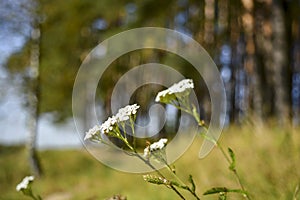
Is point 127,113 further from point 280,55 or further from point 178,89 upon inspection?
point 280,55

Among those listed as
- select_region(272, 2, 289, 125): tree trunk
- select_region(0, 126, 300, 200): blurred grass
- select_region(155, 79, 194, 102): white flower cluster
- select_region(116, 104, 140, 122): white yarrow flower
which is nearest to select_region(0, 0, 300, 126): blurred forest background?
select_region(272, 2, 289, 125): tree trunk

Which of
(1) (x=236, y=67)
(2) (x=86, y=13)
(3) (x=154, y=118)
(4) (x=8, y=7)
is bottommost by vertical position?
(3) (x=154, y=118)

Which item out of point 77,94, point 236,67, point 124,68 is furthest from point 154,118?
point 236,67

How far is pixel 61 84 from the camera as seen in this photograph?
9250mm

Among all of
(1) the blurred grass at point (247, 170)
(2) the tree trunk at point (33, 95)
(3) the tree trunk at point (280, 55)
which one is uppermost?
(2) the tree trunk at point (33, 95)

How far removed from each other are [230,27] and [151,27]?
3.69 m

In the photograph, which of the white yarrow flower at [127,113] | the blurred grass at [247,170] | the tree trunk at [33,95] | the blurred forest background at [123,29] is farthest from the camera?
the tree trunk at [33,95]

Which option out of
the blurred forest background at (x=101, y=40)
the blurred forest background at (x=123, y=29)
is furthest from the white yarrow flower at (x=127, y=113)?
the blurred forest background at (x=123, y=29)

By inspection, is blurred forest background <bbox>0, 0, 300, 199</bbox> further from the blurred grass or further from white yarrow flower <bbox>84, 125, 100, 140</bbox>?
white yarrow flower <bbox>84, 125, 100, 140</bbox>

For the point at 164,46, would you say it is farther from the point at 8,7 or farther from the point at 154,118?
the point at 8,7

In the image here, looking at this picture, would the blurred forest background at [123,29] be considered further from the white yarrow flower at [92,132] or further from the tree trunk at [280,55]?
the white yarrow flower at [92,132]

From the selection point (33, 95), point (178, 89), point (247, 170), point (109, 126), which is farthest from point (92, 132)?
point (33, 95)

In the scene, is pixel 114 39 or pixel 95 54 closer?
pixel 114 39

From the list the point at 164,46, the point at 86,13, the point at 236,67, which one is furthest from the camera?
the point at 236,67
